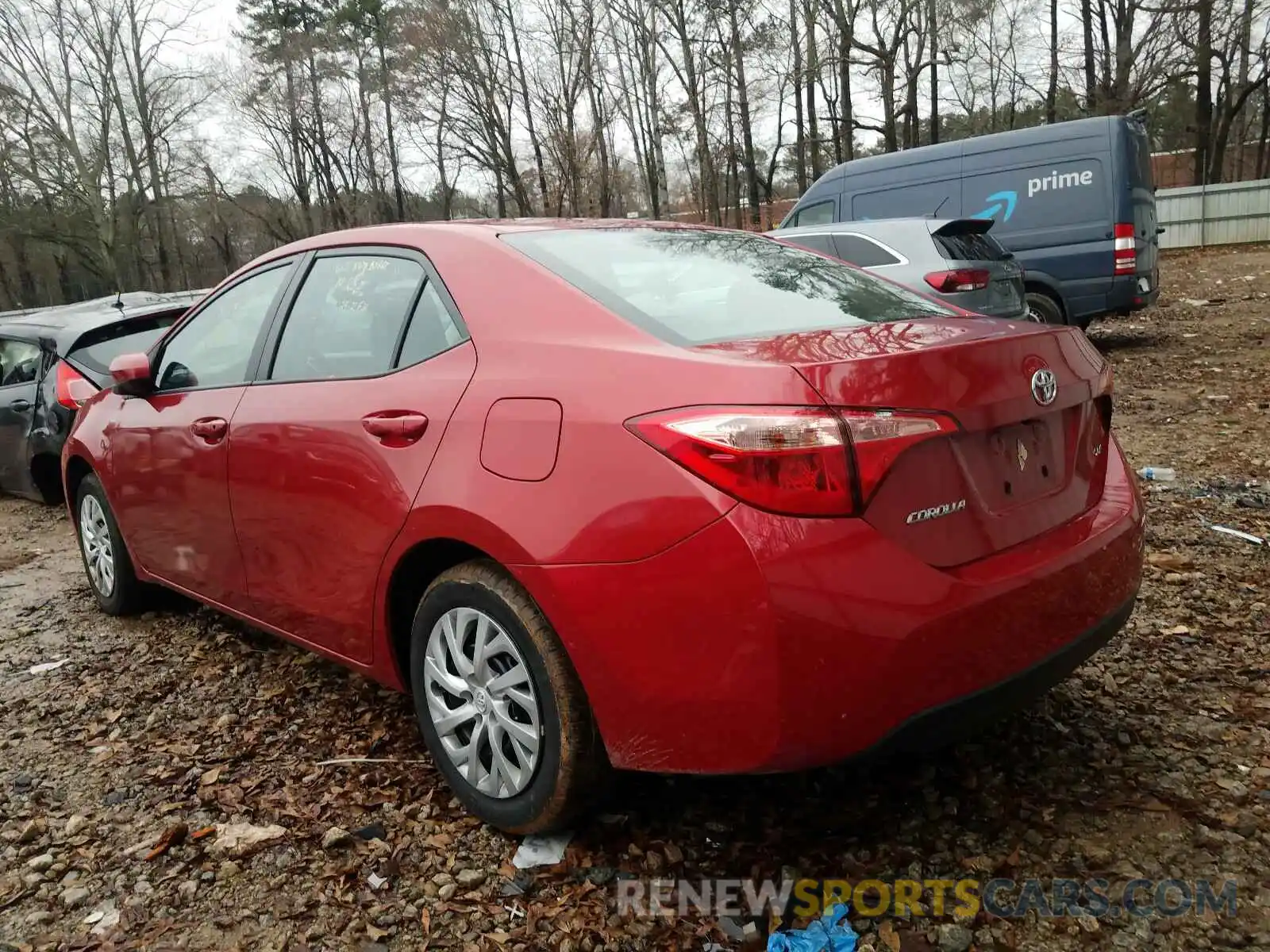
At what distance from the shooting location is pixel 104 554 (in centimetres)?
421

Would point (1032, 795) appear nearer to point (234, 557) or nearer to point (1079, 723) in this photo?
point (1079, 723)

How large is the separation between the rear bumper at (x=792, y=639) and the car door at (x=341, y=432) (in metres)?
0.59

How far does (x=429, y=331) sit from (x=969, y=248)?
6.30 metres

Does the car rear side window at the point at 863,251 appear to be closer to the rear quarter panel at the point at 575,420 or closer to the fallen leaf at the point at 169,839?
the rear quarter panel at the point at 575,420

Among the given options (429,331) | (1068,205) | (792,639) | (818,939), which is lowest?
(818,939)

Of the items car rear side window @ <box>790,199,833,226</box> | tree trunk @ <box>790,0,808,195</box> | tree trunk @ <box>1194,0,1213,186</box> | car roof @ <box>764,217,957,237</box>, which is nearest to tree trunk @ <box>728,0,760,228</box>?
tree trunk @ <box>790,0,808,195</box>

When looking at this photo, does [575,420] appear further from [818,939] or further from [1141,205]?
[1141,205]

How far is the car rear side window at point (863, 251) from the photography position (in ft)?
25.5

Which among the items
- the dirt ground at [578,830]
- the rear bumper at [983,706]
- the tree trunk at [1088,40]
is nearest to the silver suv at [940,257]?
the dirt ground at [578,830]

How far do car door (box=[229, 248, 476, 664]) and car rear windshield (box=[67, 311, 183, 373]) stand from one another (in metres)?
3.81

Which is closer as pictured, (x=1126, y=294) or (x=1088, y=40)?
(x=1126, y=294)

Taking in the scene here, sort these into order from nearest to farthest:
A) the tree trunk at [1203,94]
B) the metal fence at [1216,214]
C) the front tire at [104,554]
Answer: the front tire at [104,554] < the metal fence at [1216,214] < the tree trunk at [1203,94]

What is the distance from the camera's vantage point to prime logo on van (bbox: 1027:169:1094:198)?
9703mm

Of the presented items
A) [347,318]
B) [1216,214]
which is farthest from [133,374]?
[1216,214]
